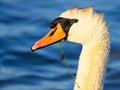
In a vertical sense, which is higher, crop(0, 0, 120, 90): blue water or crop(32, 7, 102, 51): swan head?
crop(0, 0, 120, 90): blue water

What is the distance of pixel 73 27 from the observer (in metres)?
6.45

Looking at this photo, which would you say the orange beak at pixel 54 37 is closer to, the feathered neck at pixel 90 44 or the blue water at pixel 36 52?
the feathered neck at pixel 90 44

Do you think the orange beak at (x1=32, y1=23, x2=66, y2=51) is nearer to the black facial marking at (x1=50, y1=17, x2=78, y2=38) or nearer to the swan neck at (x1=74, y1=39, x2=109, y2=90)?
the black facial marking at (x1=50, y1=17, x2=78, y2=38)

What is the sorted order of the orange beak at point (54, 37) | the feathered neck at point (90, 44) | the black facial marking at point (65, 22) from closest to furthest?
1. the feathered neck at point (90, 44)
2. the black facial marking at point (65, 22)
3. the orange beak at point (54, 37)

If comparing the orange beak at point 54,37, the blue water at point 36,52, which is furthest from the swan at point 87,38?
the blue water at point 36,52

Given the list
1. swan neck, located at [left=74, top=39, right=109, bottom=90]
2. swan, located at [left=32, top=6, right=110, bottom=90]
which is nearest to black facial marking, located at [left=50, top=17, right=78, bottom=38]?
swan, located at [left=32, top=6, right=110, bottom=90]

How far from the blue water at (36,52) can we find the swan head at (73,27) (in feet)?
15.4

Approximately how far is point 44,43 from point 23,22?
775 cm

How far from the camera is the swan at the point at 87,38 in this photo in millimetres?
6211

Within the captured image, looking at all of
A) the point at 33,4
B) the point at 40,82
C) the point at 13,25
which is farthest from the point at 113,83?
the point at 33,4

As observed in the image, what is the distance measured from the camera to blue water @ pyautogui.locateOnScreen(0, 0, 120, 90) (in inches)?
456

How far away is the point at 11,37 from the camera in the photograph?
1334cm

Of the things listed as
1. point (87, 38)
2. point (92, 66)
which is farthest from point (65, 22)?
point (92, 66)

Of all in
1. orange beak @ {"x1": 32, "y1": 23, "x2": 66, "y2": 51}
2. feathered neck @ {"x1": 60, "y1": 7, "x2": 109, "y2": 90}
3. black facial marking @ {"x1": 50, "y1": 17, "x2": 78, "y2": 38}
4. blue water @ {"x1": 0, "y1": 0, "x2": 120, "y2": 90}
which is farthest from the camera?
blue water @ {"x1": 0, "y1": 0, "x2": 120, "y2": 90}
